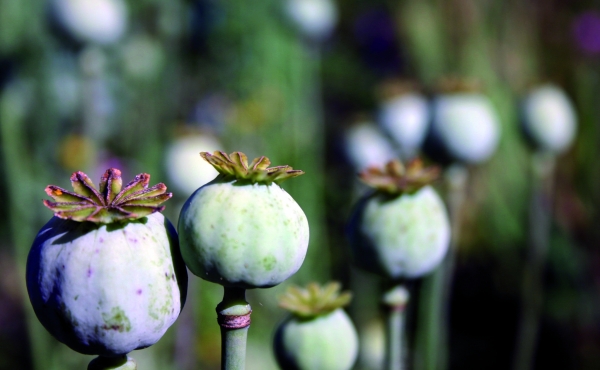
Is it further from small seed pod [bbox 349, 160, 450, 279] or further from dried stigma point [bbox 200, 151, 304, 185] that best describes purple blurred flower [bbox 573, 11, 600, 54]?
dried stigma point [bbox 200, 151, 304, 185]

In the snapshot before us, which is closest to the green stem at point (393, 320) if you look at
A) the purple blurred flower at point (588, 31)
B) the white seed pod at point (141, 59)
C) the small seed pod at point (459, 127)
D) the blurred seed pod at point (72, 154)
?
the small seed pod at point (459, 127)

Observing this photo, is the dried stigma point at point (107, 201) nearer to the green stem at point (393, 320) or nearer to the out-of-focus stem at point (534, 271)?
the green stem at point (393, 320)

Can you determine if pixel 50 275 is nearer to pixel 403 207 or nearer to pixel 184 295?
pixel 184 295

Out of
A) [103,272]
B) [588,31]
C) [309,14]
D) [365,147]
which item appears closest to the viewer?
[103,272]

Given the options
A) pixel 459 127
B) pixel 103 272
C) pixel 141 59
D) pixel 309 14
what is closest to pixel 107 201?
pixel 103 272

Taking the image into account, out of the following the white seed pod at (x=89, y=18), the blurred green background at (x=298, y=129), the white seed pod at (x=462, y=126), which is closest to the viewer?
the white seed pod at (x=462, y=126)

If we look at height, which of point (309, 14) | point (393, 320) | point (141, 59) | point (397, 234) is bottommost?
point (393, 320)

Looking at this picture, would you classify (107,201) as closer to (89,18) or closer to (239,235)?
(239,235)

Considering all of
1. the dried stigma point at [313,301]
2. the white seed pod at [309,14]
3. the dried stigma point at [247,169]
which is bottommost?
the dried stigma point at [313,301]

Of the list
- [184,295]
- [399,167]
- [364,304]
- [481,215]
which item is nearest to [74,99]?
[364,304]
